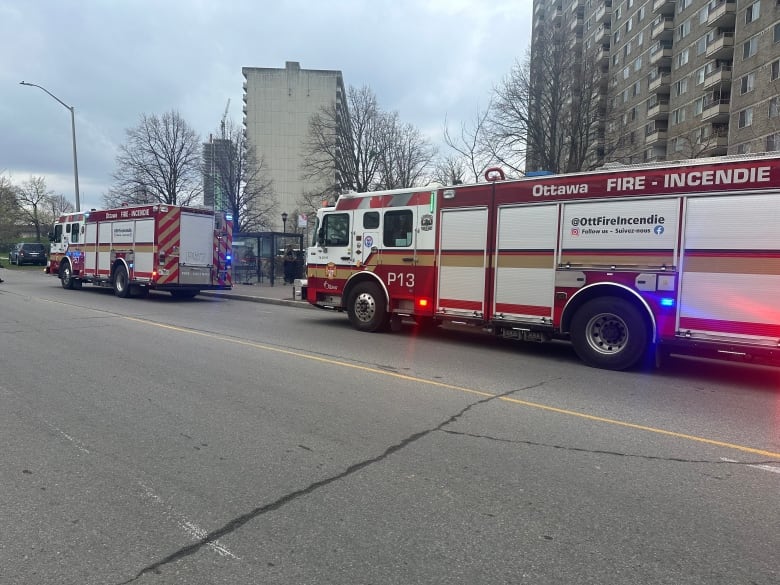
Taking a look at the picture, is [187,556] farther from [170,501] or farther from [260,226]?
[260,226]

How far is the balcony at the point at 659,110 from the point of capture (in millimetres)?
55688

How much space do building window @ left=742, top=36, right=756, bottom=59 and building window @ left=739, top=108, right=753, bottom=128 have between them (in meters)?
4.50

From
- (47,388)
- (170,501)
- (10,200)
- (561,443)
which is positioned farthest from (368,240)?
(10,200)

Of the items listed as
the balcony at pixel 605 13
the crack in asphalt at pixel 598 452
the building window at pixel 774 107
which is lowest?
the crack in asphalt at pixel 598 452

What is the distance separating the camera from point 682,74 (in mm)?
53531

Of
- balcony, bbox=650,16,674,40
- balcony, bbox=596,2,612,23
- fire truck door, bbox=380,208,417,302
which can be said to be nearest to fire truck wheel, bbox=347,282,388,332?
fire truck door, bbox=380,208,417,302

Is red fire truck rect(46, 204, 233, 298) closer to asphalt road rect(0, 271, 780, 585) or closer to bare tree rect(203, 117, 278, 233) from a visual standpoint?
asphalt road rect(0, 271, 780, 585)

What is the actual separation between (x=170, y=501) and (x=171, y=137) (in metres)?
42.4

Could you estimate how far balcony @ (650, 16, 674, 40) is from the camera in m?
55.2

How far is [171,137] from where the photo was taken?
4075 centimetres

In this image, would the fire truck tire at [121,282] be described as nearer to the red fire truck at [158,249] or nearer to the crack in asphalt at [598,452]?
the red fire truck at [158,249]

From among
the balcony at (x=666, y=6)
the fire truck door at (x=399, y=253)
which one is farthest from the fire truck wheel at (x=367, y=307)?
the balcony at (x=666, y=6)

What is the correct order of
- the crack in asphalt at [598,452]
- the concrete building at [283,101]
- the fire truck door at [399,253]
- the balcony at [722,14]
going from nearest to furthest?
the crack in asphalt at [598,452]
the fire truck door at [399,253]
the balcony at [722,14]
the concrete building at [283,101]

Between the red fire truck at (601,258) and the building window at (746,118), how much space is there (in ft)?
143
